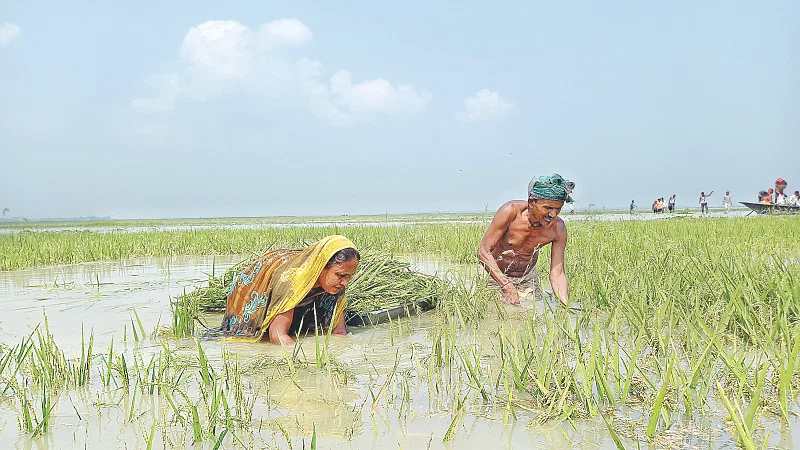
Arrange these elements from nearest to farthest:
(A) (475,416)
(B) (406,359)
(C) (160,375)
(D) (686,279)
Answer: (A) (475,416) < (C) (160,375) < (B) (406,359) < (D) (686,279)

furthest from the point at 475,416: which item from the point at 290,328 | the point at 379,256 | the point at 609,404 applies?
the point at 379,256

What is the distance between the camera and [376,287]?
4348mm

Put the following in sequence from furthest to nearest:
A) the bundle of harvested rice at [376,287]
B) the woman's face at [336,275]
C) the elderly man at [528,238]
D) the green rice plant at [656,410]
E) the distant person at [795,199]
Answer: the distant person at [795,199], the bundle of harvested rice at [376,287], the elderly man at [528,238], the woman's face at [336,275], the green rice plant at [656,410]

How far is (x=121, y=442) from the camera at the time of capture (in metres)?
1.95

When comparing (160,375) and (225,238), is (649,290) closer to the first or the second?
(160,375)

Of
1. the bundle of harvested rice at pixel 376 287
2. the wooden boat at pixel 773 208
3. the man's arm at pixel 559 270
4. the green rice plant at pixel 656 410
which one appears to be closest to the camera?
the green rice plant at pixel 656 410

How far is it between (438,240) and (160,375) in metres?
7.25

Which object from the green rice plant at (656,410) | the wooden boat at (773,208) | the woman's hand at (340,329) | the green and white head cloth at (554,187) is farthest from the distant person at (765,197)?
the green rice plant at (656,410)

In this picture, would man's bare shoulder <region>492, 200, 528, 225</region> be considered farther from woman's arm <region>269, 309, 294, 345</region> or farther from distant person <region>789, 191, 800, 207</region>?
distant person <region>789, 191, 800, 207</region>

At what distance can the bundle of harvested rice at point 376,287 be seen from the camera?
4176mm

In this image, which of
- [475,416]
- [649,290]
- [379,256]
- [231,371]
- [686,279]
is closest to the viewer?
[475,416]

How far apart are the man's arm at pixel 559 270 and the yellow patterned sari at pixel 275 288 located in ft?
4.18

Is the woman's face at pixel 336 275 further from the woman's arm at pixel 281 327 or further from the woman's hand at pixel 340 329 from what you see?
the woman's hand at pixel 340 329

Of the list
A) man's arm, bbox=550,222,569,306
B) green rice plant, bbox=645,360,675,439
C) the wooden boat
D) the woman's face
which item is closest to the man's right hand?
man's arm, bbox=550,222,569,306
